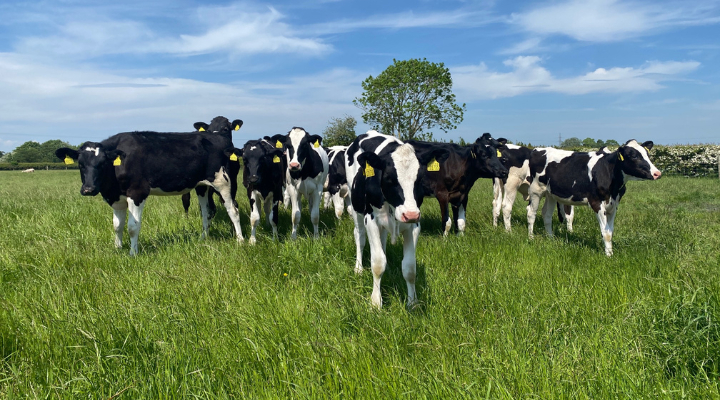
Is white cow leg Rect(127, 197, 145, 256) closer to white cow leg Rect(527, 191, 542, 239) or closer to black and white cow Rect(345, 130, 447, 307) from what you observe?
black and white cow Rect(345, 130, 447, 307)

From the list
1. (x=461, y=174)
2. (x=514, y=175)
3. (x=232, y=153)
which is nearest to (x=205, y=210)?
(x=232, y=153)

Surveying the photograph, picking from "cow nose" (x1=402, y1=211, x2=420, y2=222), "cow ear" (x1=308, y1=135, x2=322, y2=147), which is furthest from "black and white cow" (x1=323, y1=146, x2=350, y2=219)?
"cow nose" (x1=402, y1=211, x2=420, y2=222)

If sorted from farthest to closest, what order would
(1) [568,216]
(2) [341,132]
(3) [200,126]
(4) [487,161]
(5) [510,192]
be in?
(2) [341,132] < (3) [200,126] < (5) [510,192] < (1) [568,216] < (4) [487,161]

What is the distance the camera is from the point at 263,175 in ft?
27.9

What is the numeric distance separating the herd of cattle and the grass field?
2.66ft

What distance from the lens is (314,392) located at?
2.72m

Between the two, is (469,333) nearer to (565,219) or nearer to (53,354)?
(53,354)

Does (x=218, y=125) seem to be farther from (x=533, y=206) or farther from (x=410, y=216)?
(x=410, y=216)

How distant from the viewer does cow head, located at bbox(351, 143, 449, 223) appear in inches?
165

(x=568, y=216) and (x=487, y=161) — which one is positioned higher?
(x=487, y=161)

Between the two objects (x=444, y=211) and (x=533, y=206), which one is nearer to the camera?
(x=444, y=211)

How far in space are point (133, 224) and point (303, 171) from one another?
122 inches

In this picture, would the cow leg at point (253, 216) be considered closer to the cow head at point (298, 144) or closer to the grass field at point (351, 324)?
the cow head at point (298, 144)

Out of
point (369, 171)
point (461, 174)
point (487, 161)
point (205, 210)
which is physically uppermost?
point (487, 161)
